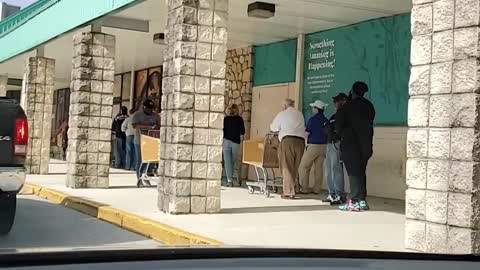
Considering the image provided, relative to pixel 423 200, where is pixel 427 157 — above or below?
above

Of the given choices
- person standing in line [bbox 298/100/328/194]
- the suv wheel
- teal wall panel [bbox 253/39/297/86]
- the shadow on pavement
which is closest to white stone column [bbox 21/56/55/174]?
teal wall panel [bbox 253/39/297/86]

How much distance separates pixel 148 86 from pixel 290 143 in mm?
12382

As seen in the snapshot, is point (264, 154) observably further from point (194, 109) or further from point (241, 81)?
point (241, 81)

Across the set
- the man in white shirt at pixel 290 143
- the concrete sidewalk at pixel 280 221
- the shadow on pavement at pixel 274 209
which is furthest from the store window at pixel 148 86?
the shadow on pavement at pixel 274 209

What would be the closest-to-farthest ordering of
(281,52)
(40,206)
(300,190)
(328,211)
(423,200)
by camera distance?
(423,200), (328,211), (40,206), (300,190), (281,52)

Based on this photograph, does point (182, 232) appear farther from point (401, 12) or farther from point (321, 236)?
point (401, 12)

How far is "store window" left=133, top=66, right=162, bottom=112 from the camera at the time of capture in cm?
2255

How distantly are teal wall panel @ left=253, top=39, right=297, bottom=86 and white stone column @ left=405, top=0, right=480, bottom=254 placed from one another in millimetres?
9478

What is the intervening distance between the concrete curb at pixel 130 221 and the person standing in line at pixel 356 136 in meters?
3.39

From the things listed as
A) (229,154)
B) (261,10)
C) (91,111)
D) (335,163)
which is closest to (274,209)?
(335,163)

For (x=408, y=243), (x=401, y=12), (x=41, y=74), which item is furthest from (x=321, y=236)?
(x=41, y=74)

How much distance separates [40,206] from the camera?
40.3 feet

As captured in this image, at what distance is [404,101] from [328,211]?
318 cm

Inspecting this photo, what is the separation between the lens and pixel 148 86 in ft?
78.0
